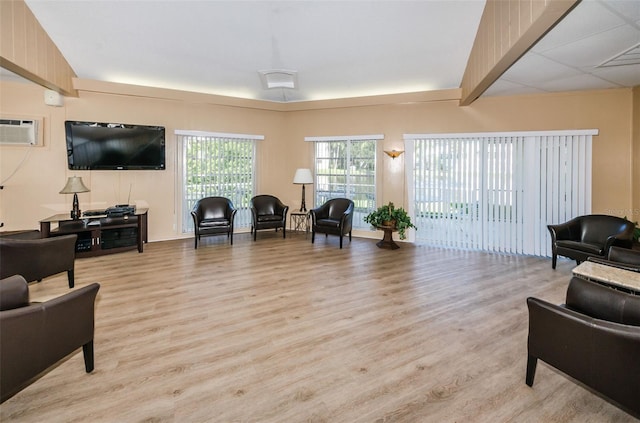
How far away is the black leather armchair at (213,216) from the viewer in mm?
6277

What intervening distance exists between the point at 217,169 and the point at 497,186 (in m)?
5.72

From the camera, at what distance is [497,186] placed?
6039mm

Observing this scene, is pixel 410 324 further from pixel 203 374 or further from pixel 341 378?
pixel 203 374

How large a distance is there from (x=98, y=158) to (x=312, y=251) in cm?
429

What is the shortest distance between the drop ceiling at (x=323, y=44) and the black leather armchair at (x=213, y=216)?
243 centimetres

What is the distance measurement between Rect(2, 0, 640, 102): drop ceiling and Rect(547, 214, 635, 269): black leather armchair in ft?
7.01

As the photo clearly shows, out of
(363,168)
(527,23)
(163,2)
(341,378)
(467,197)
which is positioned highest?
(163,2)

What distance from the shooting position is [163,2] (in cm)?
445

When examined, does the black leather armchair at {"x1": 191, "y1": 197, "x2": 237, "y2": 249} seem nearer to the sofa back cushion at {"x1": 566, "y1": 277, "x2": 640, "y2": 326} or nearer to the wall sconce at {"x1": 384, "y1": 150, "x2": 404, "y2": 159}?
the wall sconce at {"x1": 384, "y1": 150, "x2": 404, "y2": 159}

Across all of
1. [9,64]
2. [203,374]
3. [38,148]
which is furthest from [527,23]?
[38,148]

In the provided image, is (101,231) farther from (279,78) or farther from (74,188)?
(279,78)

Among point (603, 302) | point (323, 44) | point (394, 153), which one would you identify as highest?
point (323, 44)

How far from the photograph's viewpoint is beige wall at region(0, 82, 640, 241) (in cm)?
550

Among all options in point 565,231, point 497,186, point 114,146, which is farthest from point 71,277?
point 565,231
